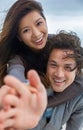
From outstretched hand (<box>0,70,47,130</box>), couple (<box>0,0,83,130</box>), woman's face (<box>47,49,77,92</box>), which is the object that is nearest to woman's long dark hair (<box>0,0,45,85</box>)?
couple (<box>0,0,83,130</box>)

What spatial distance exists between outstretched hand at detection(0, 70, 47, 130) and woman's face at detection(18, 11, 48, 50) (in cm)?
79

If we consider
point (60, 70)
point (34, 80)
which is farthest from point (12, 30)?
point (34, 80)

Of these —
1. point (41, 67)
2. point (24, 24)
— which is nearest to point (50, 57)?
point (41, 67)

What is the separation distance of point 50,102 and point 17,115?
0.88 metres

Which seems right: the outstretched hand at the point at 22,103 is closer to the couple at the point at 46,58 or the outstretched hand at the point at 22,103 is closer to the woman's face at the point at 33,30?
the couple at the point at 46,58

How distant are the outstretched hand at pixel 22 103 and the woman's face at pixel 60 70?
2.44 ft

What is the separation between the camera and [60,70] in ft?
4.63

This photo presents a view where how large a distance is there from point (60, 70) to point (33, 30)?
202mm

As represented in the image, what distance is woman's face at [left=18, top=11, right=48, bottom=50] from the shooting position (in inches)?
56.2

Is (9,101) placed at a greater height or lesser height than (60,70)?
greater

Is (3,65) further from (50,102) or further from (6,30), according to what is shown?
(50,102)

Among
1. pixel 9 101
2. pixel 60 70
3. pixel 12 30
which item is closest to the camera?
pixel 9 101

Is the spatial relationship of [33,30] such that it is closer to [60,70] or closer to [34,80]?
[60,70]

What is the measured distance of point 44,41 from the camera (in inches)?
56.3
